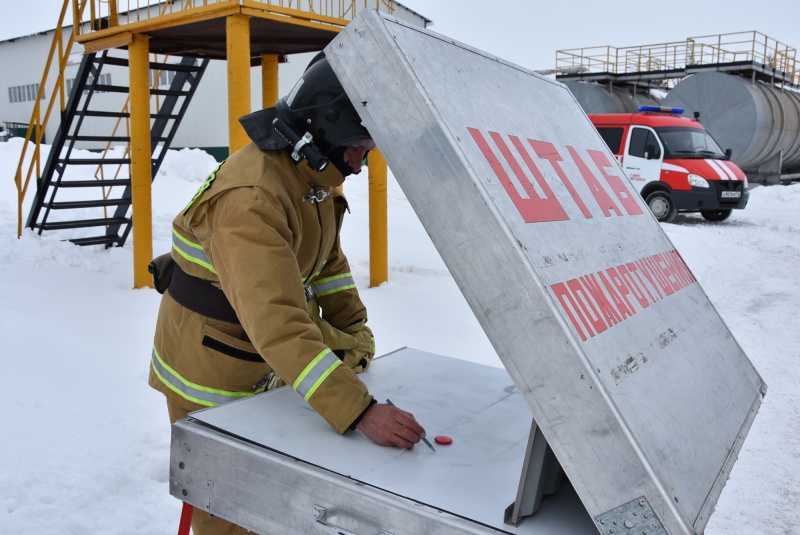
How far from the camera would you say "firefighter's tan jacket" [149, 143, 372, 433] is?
161cm

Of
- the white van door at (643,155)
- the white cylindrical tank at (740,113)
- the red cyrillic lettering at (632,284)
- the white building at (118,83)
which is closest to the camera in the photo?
the red cyrillic lettering at (632,284)

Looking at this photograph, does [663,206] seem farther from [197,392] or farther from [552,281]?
[552,281]

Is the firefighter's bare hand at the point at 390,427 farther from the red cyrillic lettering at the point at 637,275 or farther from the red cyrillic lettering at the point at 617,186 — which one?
the red cyrillic lettering at the point at 617,186

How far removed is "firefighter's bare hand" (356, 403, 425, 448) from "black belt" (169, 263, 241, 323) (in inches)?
22.8

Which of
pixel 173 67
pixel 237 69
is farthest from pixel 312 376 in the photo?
pixel 173 67

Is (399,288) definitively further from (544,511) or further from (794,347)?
(544,511)

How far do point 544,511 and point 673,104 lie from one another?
1893 centimetres

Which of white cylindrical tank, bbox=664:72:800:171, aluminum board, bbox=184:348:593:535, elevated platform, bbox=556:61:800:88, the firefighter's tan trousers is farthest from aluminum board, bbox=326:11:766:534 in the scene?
elevated platform, bbox=556:61:800:88

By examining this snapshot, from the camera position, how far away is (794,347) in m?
5.12

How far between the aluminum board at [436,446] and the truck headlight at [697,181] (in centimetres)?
1100

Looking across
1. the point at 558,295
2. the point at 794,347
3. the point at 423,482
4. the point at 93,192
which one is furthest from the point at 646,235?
the point at 93,192

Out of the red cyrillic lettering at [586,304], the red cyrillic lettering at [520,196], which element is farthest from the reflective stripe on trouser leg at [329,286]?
the red cyrillic lettering at [586,304]

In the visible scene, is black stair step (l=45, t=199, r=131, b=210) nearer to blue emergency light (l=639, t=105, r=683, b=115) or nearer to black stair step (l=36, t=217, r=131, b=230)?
black stair step (l=36, t=217, r=131, b=230)

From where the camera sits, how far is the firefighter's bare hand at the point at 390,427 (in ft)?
5.05
